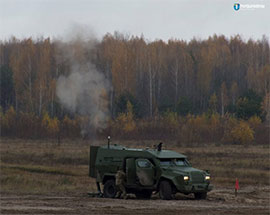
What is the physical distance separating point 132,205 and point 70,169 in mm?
16654

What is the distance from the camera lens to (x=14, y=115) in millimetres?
75062

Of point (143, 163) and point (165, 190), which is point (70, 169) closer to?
point (143, 163)

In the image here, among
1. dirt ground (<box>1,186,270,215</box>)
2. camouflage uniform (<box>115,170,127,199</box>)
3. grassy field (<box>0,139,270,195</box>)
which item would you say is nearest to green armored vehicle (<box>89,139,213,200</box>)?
camouflage uniform (<box>115,170,127,199</box>)

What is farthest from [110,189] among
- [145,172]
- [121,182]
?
[145,172]

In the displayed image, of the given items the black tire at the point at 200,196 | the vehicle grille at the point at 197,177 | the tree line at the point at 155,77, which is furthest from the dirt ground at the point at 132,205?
the tree line at the point at 155,77

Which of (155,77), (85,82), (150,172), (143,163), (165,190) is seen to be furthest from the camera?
(155,77)

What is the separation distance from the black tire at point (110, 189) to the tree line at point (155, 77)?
42.2 metres

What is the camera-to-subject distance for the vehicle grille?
67.6 feet

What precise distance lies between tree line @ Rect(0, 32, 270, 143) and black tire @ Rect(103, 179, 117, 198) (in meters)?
42.2

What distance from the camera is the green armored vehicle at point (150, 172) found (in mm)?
20672

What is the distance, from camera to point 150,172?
2139 centimetres

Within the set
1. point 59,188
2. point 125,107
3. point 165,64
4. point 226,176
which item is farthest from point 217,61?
point 59,188

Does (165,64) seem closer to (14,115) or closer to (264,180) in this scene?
(14,115)

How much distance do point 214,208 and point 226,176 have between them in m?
13.6
